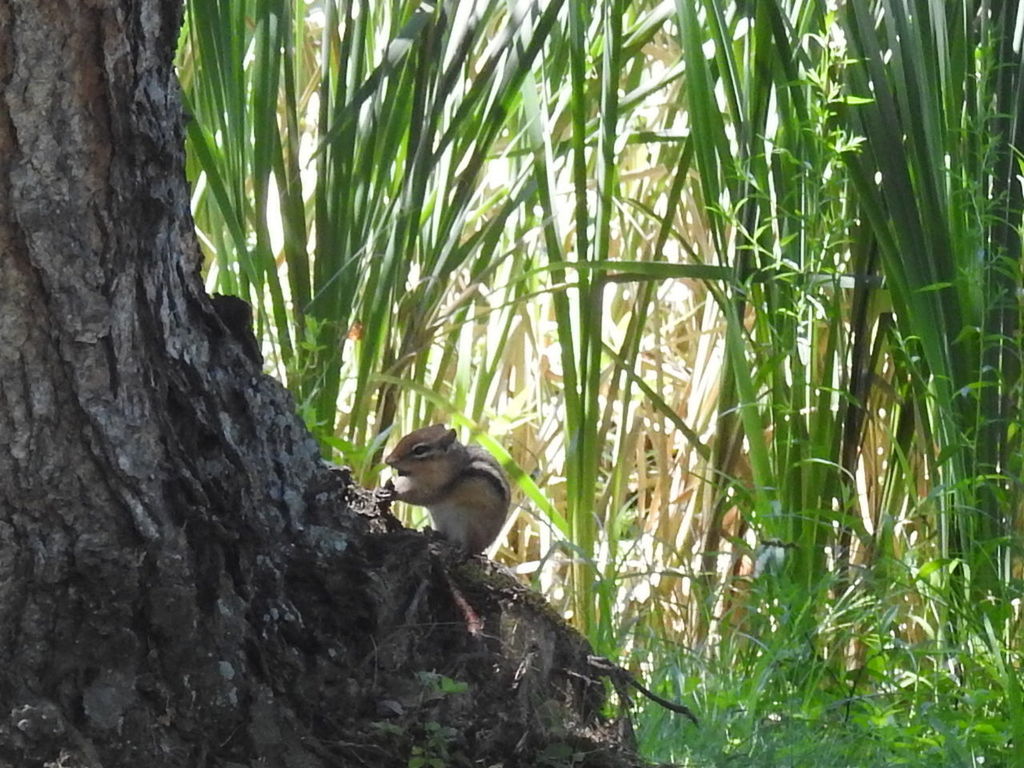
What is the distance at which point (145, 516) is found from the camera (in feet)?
4.27

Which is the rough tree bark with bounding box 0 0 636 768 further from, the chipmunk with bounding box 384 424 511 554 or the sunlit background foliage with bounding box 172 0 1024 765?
the chipmunk with bounding box 384 424 511 554

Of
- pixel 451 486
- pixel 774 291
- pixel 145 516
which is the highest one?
pixel 774 291

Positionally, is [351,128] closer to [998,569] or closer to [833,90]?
[833,90]

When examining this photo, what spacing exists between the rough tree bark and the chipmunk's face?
0.90 metres

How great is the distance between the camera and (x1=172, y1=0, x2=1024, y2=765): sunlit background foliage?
2377mm

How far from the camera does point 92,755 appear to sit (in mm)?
1243

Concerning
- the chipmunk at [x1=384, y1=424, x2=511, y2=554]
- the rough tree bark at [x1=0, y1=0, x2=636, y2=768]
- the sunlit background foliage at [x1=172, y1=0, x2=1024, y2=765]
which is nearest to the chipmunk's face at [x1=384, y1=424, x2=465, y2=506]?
the chipmunk at [x1=384, y1=424, x2=511, y2=554]

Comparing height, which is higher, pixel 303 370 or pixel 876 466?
pixel 303 370

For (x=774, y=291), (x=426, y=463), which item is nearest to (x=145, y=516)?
(x=426, y=463)

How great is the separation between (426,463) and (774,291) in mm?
732

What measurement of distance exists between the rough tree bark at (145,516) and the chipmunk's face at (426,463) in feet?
2.97

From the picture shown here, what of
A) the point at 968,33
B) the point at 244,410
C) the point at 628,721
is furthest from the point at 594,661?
the point at 968,33

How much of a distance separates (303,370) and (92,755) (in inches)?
57.8

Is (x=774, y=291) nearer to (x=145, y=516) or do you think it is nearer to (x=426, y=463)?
(x=426, y=463)
